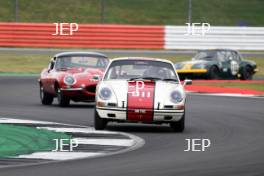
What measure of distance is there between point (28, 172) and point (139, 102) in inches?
221

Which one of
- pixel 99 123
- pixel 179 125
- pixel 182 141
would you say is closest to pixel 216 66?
pixel 179 125

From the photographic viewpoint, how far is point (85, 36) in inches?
1578

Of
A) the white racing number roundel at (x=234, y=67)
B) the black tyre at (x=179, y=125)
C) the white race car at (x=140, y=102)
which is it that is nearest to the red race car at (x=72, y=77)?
the white race car at (x=140, y=102)

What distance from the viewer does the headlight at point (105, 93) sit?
1661 cm

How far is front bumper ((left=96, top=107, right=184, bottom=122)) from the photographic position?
54.1ft

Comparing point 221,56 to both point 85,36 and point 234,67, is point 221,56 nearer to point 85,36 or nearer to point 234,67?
point 234,67

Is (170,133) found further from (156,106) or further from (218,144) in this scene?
(218,144)

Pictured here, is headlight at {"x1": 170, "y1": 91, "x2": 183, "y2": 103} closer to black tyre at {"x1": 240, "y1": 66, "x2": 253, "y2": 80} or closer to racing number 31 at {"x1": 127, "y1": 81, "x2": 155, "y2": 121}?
racing number 31 at {"x1": 127, "y1": 81, "x2": 155, "y2": 121}

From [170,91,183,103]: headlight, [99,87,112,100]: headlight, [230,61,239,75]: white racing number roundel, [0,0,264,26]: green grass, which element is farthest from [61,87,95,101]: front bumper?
[0,0,264,26]: green grass

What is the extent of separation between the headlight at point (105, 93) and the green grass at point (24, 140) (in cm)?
107

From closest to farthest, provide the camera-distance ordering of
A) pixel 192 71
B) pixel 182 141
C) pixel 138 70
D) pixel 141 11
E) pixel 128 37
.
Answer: pixel 182 141 → pixel 138 70 → pixel 192 71 → pixel 128 37 → pixel 141 11

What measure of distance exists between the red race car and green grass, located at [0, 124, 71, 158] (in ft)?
15.6

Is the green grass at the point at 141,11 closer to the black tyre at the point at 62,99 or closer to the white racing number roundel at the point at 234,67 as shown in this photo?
the white racing number roundel at the point at 234,67

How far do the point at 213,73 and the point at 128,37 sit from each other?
8.26 m
